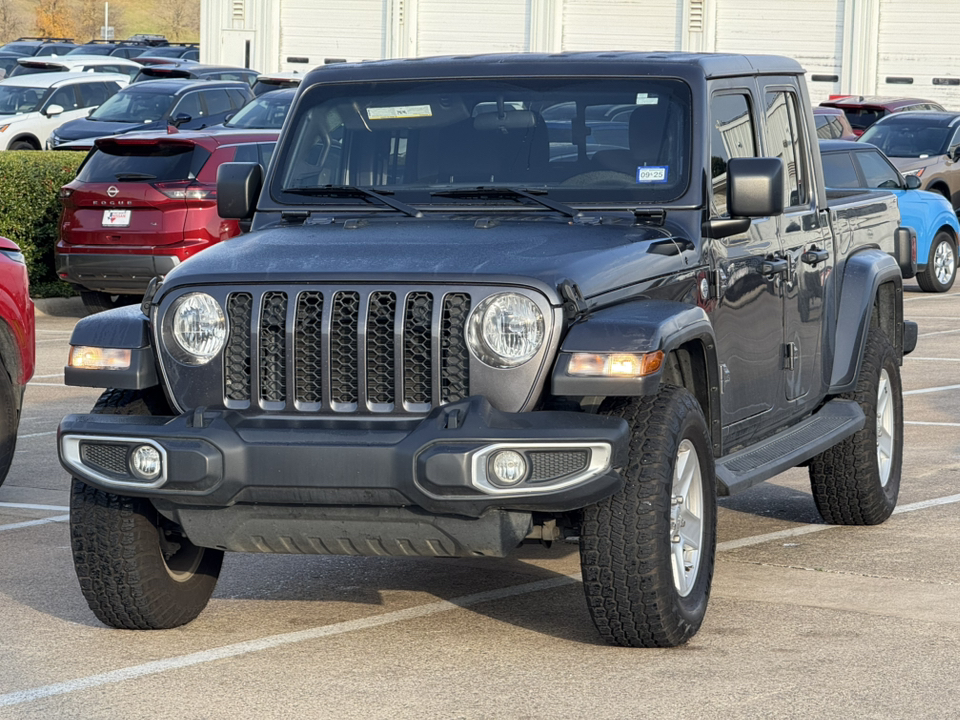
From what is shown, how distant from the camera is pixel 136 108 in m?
26.5

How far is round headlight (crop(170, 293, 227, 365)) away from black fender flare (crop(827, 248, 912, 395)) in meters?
3.21

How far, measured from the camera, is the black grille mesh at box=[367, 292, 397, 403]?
522 cm

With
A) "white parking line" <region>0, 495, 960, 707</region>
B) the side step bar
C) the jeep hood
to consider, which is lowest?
"white parking line" <region>0, 495, 960, 707</region>

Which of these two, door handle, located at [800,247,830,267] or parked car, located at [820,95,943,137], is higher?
parked car, located at [820,95,943,137]

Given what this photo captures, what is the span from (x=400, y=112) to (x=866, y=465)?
8.82 feet

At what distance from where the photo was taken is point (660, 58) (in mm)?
6516

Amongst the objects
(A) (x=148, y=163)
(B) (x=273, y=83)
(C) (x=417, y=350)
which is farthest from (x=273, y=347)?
(B) (x=273, y=83)

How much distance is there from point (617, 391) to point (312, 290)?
1.04 metres

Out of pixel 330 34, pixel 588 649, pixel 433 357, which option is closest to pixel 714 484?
pixel 588 649

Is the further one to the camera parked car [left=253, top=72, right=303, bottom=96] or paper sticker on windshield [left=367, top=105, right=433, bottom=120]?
parked car [left=253, top=72, right=303, bottom=96]

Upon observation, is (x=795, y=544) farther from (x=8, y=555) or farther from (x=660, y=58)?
(x=8, y=555)

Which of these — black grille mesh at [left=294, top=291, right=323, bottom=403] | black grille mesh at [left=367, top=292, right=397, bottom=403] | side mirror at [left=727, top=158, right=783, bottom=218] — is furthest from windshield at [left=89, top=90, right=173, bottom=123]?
black grille mesh at [left=367, top=292, right=397, bottom=403]

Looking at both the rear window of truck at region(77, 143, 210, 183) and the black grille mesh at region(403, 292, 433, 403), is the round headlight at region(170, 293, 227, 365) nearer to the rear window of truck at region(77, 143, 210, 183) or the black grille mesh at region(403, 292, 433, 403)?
the black grille mesh at region(403, 292, 433, 403)

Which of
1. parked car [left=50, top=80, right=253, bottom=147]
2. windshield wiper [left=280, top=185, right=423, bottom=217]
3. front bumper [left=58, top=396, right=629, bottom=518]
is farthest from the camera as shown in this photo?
parked car [left=50, top=80, right=253, bottom=147]
